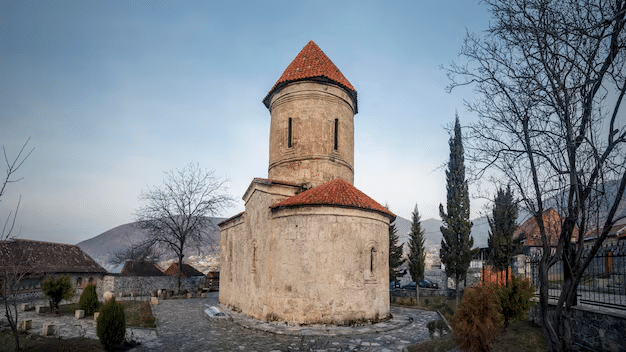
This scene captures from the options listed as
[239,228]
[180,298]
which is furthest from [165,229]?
[239,228]

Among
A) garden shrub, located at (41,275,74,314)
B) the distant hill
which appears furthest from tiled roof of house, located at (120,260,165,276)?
the distant hill

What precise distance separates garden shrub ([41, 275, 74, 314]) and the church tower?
996 centimetres

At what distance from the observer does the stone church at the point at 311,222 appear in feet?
38.1

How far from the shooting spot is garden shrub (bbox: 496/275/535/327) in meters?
8.20

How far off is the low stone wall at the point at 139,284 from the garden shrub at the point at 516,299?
22.5 m

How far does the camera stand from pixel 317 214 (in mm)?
11891

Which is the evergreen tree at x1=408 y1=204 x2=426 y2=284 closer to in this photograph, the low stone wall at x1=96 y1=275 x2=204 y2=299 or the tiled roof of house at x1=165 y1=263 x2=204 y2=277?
the low stone wall at x1=96 y1=275 x2=204 y2=299

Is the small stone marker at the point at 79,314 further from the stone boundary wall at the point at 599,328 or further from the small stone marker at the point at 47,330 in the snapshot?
the stone boundary wall at the point at 599,328

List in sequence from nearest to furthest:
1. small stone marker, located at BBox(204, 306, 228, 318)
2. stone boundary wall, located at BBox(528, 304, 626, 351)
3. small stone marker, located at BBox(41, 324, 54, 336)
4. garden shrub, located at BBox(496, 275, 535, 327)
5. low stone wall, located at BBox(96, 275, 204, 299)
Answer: stone boundary wall, located at BBox(528, 304, 626, 351) → garden shrub, located at BBox(496, 275, 535, 327) → small stone marker, located at BBox(41, 324, 54, 336) → small stone marker, located at BBox(204, 306, 228, 318) → low stone wall, located at BBox(96, 275, 204, 299)

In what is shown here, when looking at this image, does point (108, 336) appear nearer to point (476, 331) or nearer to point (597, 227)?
point (476, 331)

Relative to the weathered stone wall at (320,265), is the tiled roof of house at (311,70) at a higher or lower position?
higher

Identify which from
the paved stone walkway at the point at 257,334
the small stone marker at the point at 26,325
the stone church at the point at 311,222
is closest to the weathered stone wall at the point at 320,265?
the stone church at the point at 311,222

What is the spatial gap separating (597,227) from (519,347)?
14.1ft

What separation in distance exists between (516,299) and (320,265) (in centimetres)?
553
